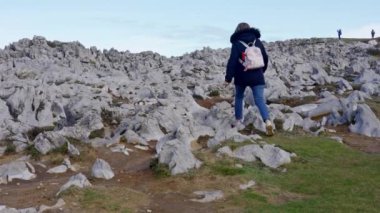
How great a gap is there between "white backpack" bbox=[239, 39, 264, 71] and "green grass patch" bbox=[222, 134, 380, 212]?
2.43 meters

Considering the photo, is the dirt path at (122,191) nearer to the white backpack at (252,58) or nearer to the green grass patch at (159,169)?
the green grass patch at (159,169)

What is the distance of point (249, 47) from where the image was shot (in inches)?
715

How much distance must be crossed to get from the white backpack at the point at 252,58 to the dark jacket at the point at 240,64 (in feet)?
0.52

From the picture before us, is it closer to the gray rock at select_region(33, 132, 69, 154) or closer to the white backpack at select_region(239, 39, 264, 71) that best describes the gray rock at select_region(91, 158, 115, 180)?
the gray rock at select_region(33, 132, 69, 154)

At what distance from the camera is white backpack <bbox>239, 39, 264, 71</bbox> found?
18.1 m

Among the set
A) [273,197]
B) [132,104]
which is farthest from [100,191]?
[132,104]

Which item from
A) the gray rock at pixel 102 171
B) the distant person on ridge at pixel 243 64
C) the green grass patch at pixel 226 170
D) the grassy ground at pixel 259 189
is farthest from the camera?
the distant person on ridge at pixel 243 64

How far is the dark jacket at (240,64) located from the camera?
18359 mm

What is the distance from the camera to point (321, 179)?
14.7 m

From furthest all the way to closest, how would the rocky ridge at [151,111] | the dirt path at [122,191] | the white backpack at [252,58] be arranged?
1. the white backpack at [252,58]
2. the rocky ridge at [151,111]
3. the dirt path at [122,191]

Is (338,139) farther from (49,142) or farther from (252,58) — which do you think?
(49,142)

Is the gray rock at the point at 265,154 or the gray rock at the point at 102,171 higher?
the gray rock at the point at 265,154

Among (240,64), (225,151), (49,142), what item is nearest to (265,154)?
(225,151)

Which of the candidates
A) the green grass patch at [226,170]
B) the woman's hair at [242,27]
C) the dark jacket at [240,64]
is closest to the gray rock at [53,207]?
the green grass patch at [226,170]
